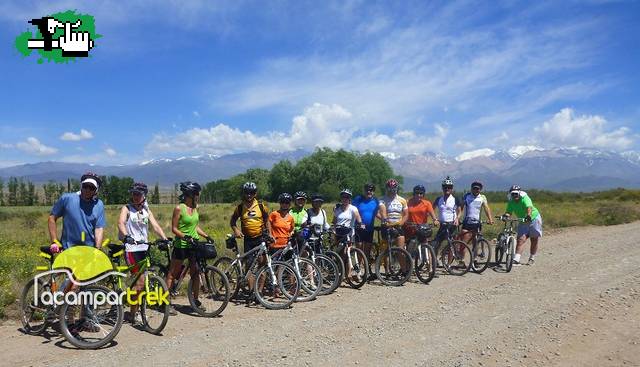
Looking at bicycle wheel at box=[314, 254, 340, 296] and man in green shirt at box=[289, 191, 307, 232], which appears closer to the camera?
bicycle wheel at box=[314, 254, 340, 296]

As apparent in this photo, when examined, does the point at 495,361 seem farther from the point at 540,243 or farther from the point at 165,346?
the point at 540,243

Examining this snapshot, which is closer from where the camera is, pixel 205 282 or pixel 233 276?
pixel 205 282

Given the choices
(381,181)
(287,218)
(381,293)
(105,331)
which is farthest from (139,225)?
(381,181)

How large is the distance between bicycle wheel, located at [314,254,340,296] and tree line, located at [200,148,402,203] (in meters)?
65.6

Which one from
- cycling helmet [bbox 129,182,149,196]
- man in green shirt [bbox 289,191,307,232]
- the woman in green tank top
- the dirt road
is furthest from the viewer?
man in green shirt [bbox 289,191,307,232]

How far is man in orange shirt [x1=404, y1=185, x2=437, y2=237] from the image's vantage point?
9.27 metres

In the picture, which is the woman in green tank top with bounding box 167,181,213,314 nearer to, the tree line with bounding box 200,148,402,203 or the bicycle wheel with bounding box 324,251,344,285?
the bicycle wheel with bounding box 324,251,344,285

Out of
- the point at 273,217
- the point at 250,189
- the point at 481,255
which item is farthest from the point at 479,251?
the point at 250,189

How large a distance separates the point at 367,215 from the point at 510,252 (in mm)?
3507

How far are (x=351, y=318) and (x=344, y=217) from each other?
261cm

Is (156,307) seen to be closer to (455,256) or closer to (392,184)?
(392,184)

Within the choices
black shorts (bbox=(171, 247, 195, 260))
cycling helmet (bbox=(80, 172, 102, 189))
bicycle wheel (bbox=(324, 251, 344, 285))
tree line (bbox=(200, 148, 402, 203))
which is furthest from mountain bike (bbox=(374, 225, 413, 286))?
tree line (bbox=(200, 148, 402, 203))

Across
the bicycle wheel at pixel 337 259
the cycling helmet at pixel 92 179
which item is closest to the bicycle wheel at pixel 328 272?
the bicycle wheel at pixel 337 259

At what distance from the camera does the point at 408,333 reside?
18.6 feet
